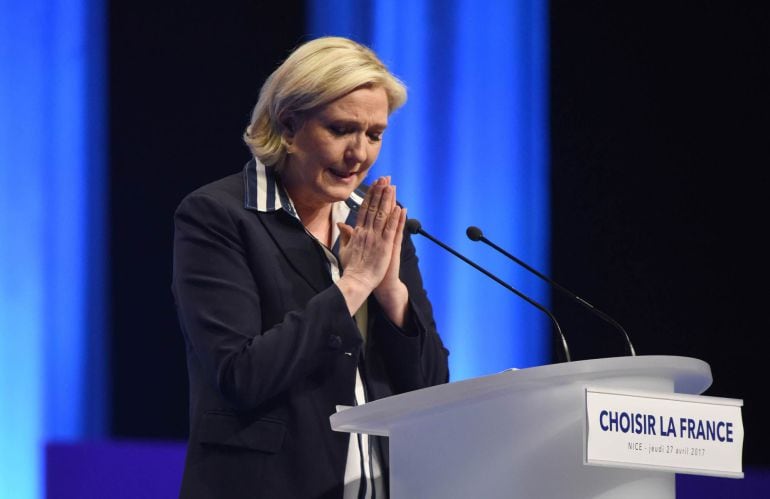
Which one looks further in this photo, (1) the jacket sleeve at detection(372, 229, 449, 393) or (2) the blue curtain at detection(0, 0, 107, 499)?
(2) the blue curtain at detection(0, 0, 107, 499)

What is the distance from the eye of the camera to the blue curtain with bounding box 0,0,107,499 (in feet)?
11.1

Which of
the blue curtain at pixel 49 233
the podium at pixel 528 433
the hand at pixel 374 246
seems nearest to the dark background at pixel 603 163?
the blue curtain at pixel 49 233

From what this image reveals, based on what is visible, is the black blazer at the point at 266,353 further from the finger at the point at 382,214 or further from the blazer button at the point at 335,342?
the finger at the point at 382,214

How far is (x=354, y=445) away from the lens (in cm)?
187

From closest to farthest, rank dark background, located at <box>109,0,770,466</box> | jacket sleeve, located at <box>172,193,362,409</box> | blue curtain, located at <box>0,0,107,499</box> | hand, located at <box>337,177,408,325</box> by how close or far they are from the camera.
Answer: jacket sleeve, located at <box>172,193,362,409</box> < hand, located at <box>337,177,408,325</box> < blue curtain, located at <box>0,0,107,499</box> < dark background, located at <box>109,0,770,466</box>

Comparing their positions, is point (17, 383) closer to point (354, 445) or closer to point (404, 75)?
point (404, 75)

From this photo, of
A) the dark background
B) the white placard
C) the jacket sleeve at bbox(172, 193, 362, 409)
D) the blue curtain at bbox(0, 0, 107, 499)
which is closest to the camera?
the white placard

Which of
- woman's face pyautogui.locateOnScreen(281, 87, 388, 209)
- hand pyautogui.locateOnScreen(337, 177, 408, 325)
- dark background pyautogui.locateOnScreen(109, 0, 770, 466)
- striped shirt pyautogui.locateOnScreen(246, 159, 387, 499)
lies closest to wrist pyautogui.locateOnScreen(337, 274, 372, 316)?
hand pyautogui.locateOnScreen(337, 177, 408, 325)

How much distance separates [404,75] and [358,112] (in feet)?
5.66

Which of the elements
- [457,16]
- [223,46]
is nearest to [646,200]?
[457,16]

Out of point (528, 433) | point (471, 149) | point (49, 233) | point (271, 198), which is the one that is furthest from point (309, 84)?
point (471, 149)

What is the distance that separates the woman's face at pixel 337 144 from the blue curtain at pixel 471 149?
5.32 ft

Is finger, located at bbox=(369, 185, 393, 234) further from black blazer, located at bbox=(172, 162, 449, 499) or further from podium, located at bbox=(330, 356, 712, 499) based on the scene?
podium, located at bbox=(330, 356, 712, 499)

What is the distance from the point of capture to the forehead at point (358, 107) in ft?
6.57
